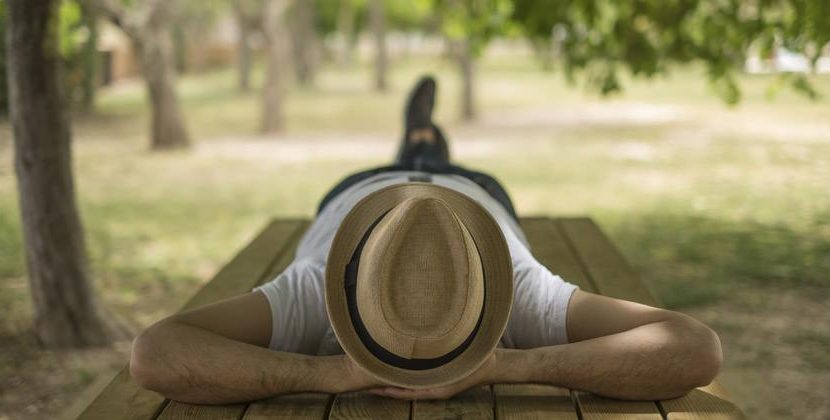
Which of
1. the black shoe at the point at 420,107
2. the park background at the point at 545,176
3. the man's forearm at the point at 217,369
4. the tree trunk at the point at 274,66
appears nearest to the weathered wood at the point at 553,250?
the black shoe at the point at 420,107

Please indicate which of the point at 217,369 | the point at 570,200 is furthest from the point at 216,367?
the point at 570,200

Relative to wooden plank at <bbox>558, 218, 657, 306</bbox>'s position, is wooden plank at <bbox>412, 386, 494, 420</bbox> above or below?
above

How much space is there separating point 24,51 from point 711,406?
3.39m

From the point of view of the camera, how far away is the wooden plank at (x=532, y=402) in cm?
235

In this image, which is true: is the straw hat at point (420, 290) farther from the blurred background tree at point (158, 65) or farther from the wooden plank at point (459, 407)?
the blurred background tree at point (158, 65)

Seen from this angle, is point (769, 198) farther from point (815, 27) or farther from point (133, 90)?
point (133, 90)

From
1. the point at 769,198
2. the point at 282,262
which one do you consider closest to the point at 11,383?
the point at 282,262

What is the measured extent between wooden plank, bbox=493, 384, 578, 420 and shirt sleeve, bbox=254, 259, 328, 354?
531 mm

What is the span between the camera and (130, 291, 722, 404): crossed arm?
2.37 metres

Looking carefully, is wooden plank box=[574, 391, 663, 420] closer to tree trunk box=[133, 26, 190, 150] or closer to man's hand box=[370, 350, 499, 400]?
man's hand box=[370, 350, 499, 400]

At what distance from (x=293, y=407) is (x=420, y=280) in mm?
523

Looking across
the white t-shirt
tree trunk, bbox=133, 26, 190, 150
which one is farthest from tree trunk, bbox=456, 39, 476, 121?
the white t-shirt

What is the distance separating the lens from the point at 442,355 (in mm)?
2283

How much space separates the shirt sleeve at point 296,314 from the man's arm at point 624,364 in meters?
0.35
